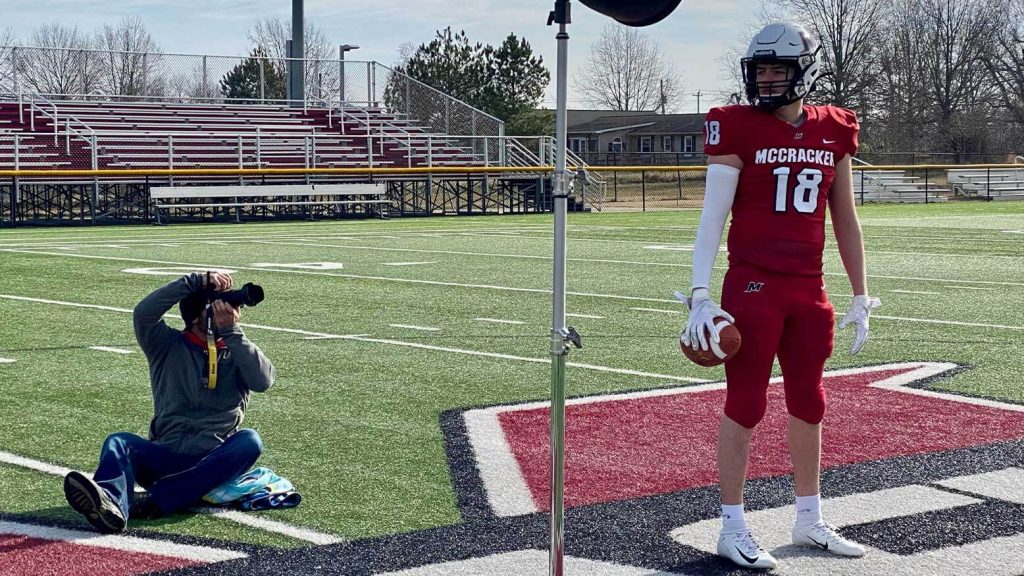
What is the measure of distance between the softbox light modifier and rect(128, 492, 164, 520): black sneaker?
7.92 ft

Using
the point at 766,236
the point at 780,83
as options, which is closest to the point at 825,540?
the point at 766,236

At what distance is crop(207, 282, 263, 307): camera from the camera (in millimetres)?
4703

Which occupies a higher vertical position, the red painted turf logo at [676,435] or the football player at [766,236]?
the football player at [766,236]

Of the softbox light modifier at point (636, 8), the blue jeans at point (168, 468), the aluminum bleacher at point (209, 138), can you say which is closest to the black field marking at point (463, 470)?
the blue jeans at point (168, 468)

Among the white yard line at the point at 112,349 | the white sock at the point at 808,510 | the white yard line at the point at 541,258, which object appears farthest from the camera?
the white yard line at the point at 541,258

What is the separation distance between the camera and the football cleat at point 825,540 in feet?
14.4

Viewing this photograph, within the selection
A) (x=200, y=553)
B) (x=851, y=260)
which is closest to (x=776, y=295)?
(x=851, y=260)

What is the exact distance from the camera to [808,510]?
4.51 m

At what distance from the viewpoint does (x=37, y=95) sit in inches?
1275

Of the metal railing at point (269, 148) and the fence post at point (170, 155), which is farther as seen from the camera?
the metal railing at point (269, 148)

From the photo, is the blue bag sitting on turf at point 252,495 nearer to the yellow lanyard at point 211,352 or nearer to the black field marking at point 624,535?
the yellow lanyard at point 211,352

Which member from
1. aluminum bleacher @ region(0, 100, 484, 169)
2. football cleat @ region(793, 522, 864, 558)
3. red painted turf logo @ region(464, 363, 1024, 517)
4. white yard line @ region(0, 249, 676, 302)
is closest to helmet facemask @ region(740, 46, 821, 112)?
football cleat @ region(793, 522, 864, 558)

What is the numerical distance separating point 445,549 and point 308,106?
33767 millimetres

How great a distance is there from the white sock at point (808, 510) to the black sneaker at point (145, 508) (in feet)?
7.44
